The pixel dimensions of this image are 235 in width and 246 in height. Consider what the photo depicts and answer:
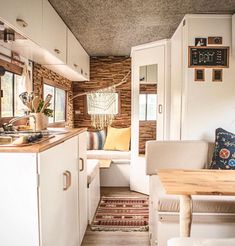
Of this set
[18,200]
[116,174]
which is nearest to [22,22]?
[18,200]

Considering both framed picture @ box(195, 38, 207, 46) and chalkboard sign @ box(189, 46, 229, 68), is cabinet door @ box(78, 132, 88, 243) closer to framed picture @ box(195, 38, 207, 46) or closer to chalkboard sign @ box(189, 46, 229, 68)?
chalkboard sign @ box(189, 46, 229, 68)

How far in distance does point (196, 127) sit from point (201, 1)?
4.06 ft

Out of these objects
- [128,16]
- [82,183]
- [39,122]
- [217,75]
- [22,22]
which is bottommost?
[82,183]

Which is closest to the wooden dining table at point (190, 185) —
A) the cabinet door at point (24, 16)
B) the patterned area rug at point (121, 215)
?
the patterned area rug at point (121, 215)

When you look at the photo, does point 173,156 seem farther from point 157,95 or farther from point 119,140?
point 119,140

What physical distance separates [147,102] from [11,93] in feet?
6.35

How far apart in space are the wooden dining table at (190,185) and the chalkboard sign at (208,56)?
134cm

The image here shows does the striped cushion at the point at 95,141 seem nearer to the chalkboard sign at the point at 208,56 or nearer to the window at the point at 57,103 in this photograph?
the window at the point at 57,103

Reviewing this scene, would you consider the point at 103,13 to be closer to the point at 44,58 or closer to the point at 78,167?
the point at 44,58

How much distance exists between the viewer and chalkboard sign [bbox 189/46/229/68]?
9.05ft

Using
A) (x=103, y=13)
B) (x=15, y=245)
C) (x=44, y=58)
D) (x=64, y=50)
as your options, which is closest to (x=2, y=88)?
(x=44, y=58)

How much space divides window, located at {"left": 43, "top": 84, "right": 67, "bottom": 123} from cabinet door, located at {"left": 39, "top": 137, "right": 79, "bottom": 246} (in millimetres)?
1908

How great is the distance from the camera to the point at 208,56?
278 centimetres

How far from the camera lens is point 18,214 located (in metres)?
1.28
